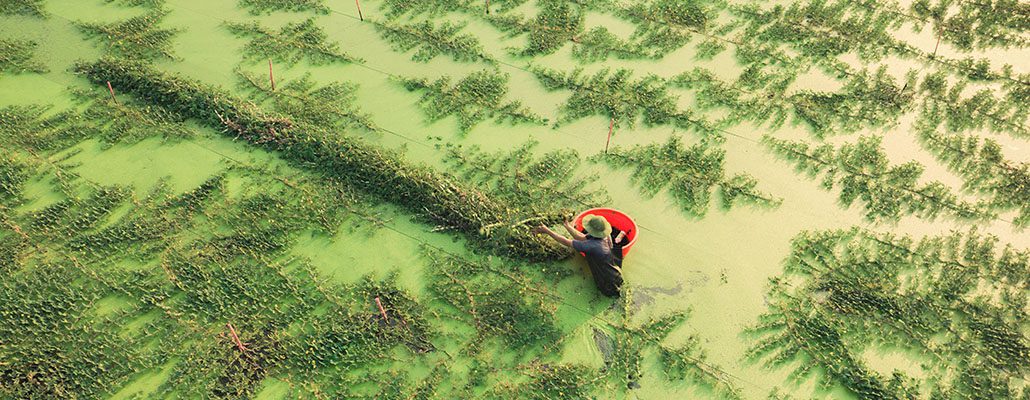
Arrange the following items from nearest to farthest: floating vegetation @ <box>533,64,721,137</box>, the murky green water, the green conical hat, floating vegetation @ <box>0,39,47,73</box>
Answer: the green conical hat → the murky green water → floating vegetation @ <box>533,64,721,137</box> → floating vegetation @ <box>0,39,47,73</box>

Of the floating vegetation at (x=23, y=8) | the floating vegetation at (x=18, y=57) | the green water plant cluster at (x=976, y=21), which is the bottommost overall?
the floating vegetation at (x=18, y=57)

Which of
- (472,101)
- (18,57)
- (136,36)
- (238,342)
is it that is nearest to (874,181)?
(472,101)

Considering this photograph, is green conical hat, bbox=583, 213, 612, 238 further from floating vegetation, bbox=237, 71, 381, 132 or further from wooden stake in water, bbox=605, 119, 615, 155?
floating vegetation, bbox=237, 71, 381, 132

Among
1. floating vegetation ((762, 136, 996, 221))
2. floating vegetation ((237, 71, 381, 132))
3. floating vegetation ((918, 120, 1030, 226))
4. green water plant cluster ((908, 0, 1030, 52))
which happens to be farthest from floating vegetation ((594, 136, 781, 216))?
green water plant cluster ((908, 0, 1030, 52))

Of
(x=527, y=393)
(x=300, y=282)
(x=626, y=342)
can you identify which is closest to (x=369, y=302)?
(x=300, y=282)

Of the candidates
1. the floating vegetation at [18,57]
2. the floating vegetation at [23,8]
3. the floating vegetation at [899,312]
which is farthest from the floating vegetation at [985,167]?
the floating vegetation at [23,8]

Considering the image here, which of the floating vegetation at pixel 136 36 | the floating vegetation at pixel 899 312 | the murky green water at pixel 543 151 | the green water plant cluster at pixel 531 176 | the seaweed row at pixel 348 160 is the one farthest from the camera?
the floating vegetation at pixel 136 36

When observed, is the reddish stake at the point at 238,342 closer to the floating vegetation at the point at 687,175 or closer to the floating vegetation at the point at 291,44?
the floating vegetation at the point at 687,175
